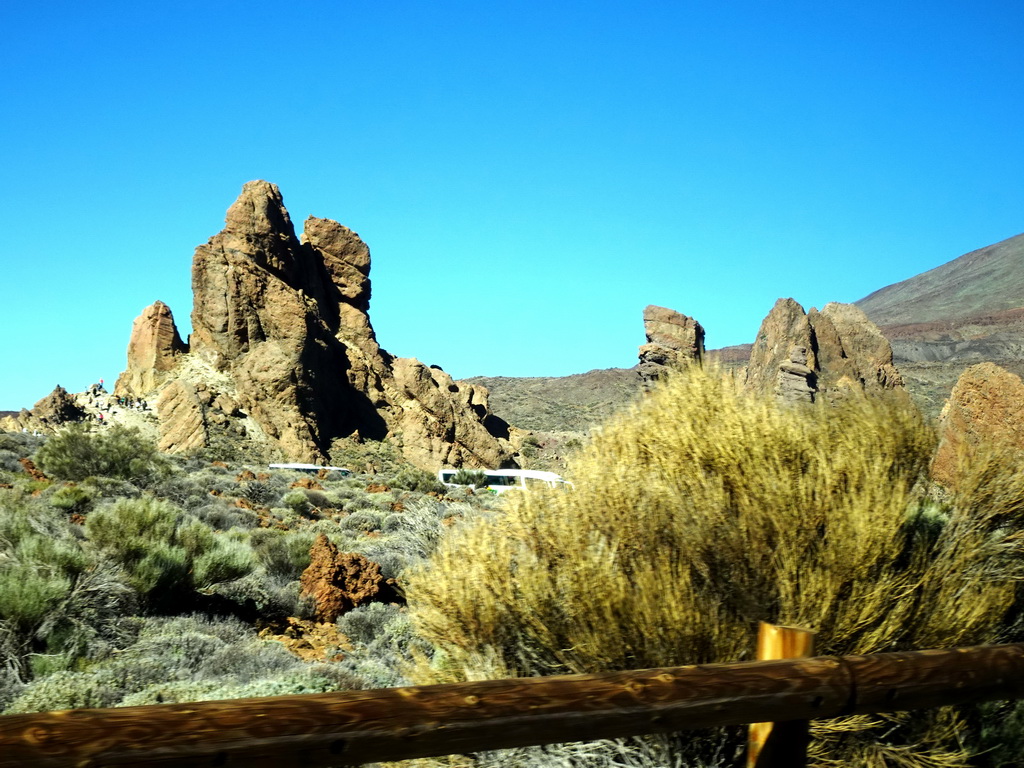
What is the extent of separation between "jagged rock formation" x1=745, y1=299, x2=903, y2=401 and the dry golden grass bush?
1516 inches

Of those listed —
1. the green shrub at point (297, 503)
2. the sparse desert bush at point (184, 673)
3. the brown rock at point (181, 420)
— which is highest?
the brown rock at point (181, 420)

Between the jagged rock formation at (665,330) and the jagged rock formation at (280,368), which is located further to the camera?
the jagged rock formation at (665,330)

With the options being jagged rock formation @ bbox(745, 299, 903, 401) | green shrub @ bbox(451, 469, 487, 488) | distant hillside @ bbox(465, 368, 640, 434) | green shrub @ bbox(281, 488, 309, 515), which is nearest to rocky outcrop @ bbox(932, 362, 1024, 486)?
green shrub @ bbox(281, 488, 309, 515)

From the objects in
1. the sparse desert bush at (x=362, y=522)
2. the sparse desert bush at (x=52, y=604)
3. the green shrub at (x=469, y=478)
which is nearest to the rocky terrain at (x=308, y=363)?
the green shrub at (x=469, y=478)

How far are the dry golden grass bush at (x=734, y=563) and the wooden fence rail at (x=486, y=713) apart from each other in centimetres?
147

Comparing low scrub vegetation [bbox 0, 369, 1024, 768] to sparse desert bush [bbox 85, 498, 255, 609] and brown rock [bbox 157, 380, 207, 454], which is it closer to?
sparse desert bush [bbox 85, 498, 255, 609]

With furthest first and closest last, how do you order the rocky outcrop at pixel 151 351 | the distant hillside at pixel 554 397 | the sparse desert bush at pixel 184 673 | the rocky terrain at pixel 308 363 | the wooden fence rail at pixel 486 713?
the distant hillside at pixel 554 397 → the rocky outcrop at pixel 151 351 → the rocky terrain at pixel 308 363 → the sparse desert bush at pixel 184 673 → the wooden fence rail at pixel 486 713

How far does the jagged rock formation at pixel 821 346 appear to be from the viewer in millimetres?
44062

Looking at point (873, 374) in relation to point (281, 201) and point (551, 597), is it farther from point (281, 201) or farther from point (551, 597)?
point (551, 597)

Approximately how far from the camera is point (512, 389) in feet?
339

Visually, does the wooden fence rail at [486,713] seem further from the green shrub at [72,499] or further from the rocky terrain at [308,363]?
the rocky terrain at [308,363]

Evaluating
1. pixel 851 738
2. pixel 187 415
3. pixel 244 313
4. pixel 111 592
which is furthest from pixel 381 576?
pixel 244 313

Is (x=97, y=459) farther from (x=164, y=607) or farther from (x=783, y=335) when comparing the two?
(x=783, y=335)

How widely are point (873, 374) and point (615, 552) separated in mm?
43479
